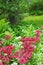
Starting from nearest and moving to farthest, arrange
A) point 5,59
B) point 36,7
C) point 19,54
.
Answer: point 5,59 → point 19,54 → point 36,7

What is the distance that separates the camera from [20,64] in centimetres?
575

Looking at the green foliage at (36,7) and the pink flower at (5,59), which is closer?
the pink flower at (5,59)

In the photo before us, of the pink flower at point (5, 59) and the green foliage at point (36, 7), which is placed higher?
the pink flower at point (5, 59)

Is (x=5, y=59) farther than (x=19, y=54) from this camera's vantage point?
No

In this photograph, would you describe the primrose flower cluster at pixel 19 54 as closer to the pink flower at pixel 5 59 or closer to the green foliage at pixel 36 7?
the pink flower at pixel 5 59

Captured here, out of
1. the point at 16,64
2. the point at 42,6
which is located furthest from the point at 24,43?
the point at 42,6

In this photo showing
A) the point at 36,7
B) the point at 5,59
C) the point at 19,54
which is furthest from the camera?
the point at 36,7

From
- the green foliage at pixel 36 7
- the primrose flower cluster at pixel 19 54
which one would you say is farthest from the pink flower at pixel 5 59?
the green foliage at pixel 36 7

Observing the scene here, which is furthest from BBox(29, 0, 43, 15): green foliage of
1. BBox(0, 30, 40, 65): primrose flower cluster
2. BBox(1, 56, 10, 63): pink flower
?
BBox(1, 56, 10, 63): pink flower

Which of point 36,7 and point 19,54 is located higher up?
point 19,54

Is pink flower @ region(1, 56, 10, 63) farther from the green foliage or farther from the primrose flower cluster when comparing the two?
the green foliage

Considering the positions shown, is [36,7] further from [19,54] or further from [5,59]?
[5,59]

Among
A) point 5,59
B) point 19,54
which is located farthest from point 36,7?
point 5,59

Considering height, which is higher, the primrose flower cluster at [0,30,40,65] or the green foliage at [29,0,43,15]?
the primrose flower cluster at [0,30,40,65]
